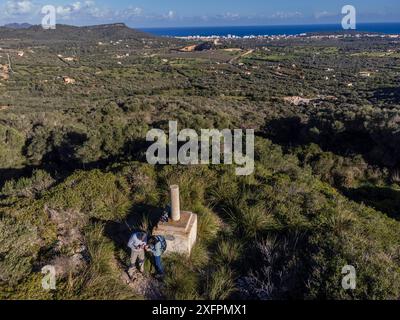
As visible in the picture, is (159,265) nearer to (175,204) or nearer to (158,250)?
(158,250)

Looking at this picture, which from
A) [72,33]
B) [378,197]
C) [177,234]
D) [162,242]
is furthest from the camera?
[72,33]

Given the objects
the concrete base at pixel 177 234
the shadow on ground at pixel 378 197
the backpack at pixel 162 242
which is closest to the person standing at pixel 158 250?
the backpack at pixel 162 242

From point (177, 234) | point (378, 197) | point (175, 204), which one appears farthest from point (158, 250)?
point (378, 197)

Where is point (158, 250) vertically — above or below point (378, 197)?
above

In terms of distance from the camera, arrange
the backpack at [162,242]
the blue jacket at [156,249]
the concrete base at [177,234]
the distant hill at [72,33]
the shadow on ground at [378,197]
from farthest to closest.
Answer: the distant hill at [72,33] → the shadow on ground at [378,197] → the concrete base at [177,234] → the backpack at [162,242] → the blue jacket at [156,249]

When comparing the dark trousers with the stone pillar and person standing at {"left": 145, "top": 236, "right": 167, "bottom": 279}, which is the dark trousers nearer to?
person standing at {"left": 145, "top": 236, "right": 167, "bottom": 279}

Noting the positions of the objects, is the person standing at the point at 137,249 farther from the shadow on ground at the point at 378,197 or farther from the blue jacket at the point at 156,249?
the shadow on ground at the point at 378,197
